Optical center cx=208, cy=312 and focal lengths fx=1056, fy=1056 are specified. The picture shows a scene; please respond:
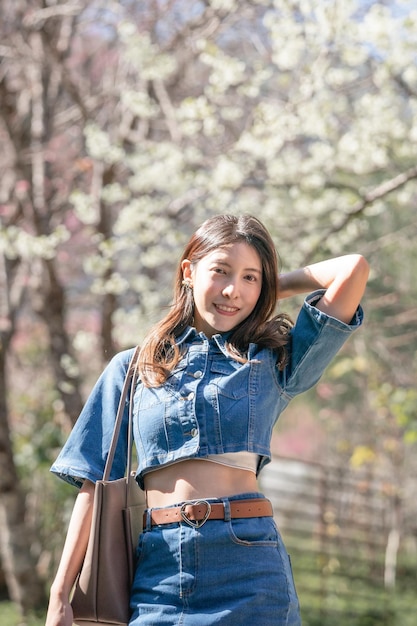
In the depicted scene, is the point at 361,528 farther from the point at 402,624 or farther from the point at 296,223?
the point at 296,223

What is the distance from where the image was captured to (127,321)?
6.59 m

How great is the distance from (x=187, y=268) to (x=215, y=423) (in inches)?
14.9

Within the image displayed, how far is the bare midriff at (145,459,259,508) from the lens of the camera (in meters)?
2.05

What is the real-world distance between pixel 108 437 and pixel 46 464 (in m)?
5.45

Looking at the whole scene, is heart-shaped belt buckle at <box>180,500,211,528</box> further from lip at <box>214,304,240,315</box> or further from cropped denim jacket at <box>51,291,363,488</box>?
lip at <box>214,304,240,315</box>

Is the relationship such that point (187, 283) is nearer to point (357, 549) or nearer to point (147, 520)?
point (147, 520)

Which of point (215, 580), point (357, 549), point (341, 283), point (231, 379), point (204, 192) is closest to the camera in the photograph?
point (215, 580)

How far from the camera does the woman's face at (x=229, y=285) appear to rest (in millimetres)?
2160

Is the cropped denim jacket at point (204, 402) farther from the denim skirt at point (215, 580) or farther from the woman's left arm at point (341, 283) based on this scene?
the denim skirt at point (215, 580)

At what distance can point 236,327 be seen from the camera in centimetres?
222

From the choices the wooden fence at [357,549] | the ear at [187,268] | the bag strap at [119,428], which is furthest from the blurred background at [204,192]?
the bag strap at [119,428]

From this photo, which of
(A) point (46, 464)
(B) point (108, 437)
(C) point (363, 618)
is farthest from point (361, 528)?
(B) point (108, 437)

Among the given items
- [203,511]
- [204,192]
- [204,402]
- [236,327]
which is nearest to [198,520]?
[203,511]

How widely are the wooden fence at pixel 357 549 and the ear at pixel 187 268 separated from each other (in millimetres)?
5586
